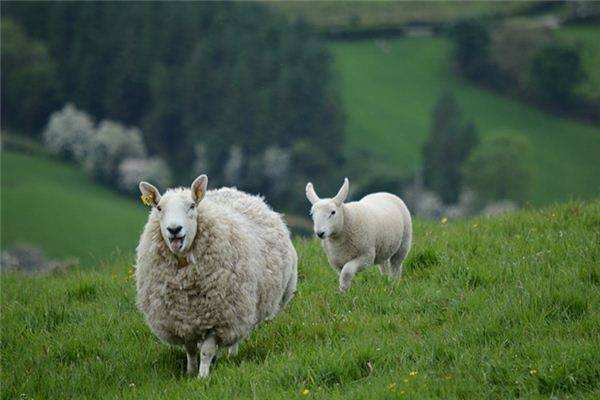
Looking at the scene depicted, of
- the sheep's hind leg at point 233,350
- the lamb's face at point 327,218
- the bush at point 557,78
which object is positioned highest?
the lamb's face at point 327,218

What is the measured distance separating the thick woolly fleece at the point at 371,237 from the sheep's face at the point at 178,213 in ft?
6.69

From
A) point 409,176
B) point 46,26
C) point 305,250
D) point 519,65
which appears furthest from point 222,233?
point 46,26

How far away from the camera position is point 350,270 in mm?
9102

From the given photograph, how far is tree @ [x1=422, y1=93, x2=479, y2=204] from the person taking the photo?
82.5 meters

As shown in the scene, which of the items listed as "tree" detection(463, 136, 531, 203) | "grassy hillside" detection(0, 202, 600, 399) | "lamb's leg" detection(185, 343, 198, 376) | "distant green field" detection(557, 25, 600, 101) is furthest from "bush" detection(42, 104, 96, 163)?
"lamb's leg" detection(185, 343, 198, 376)

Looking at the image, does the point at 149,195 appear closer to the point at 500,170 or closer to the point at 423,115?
the point at 500,170

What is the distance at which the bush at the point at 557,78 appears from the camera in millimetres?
88750

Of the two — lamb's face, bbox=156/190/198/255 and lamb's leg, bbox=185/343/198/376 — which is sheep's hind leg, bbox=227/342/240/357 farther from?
lamb's face, bbox=156/190/198/255

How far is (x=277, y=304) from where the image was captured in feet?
27.8

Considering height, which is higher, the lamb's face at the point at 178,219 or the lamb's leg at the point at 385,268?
the lamb's face at the point at 178,219

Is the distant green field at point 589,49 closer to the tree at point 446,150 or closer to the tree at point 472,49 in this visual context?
the tree at point 472,49

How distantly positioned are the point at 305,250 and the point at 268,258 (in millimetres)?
3000

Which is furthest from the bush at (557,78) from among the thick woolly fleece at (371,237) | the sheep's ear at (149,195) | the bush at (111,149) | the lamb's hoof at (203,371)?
the lamb's hoof at (203,371)

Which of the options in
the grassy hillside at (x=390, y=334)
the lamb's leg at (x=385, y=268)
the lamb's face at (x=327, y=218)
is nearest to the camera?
the grassy hillside at (x=390, y=334)
